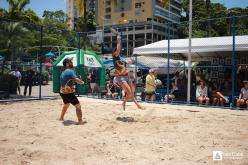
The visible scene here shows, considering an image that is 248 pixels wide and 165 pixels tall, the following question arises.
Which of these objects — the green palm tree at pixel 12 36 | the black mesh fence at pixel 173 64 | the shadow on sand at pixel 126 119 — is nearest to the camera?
the shadow on sand at pixel 126 119

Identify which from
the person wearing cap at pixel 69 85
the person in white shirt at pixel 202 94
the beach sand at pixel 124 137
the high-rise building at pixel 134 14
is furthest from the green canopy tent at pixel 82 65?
the high-rise building at pixel 134 14

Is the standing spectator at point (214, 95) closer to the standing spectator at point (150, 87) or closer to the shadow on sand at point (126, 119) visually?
the standing spectator at point (150, 87)

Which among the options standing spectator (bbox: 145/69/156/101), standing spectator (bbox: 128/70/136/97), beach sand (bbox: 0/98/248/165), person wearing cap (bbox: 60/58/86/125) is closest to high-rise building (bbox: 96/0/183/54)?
standing spectator (bbox: 128/70/136/97)

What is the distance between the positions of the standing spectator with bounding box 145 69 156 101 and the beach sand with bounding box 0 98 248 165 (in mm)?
2783

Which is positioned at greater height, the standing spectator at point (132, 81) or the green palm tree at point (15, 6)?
the green palm tree at point (15, 6)

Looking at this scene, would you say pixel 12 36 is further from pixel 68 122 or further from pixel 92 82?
pixel 68 122

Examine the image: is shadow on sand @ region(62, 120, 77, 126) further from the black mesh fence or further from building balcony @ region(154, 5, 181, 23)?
building balcony @ region(154, 5, 181, 23)

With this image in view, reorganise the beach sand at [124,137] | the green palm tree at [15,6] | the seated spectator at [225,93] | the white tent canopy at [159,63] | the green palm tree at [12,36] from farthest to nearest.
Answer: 1. the green palm tree at [15,6]
2. the green palm tree at [12,36]
3. the white tent canopy at [159,63]
4. the seated spectator at [225,93]
5. the beach sand at [124,137]

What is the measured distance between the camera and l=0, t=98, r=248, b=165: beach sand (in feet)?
16.9

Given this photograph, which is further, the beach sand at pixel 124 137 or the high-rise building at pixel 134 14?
the high-rise building at pixel 134 14

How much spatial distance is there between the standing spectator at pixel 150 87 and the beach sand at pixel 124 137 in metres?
2.78

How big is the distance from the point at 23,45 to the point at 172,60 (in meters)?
11.6

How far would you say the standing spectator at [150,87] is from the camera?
41.9ft

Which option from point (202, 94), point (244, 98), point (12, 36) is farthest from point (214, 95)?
point (12, 36)
